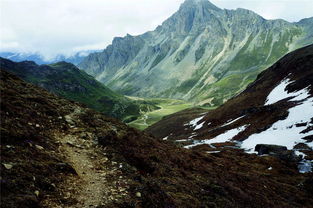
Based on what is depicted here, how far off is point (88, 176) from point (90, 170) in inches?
34.6

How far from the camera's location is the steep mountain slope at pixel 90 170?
484 inches

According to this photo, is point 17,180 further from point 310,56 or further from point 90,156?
point 310,56

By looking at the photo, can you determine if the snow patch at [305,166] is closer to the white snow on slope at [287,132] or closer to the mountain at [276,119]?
the mountain at [276,119]

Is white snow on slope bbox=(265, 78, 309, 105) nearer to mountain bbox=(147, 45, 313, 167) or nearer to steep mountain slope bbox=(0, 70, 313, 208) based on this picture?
mountain bbox=(147, 45, 313, 167)

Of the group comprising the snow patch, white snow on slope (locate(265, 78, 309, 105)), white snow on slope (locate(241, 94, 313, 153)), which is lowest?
the snow patch

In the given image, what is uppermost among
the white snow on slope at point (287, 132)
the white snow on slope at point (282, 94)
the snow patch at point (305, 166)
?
the white snow on slope at point (282, 94)

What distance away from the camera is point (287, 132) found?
5578 centimetres

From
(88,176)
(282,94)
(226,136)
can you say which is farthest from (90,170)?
(282,94)

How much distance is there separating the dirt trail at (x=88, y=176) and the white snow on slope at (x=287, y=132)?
46.2 m

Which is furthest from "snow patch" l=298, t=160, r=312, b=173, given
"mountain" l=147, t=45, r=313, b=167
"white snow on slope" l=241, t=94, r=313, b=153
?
"white snow on slope" l=241, t=94, r=313, b=153

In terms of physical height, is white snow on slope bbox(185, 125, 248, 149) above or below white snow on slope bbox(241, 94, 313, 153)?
below

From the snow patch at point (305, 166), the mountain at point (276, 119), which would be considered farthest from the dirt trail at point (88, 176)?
the mountain at point (276, 119)

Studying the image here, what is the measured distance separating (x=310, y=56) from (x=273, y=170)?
8500 cm

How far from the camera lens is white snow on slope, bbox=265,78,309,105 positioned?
237 ft
